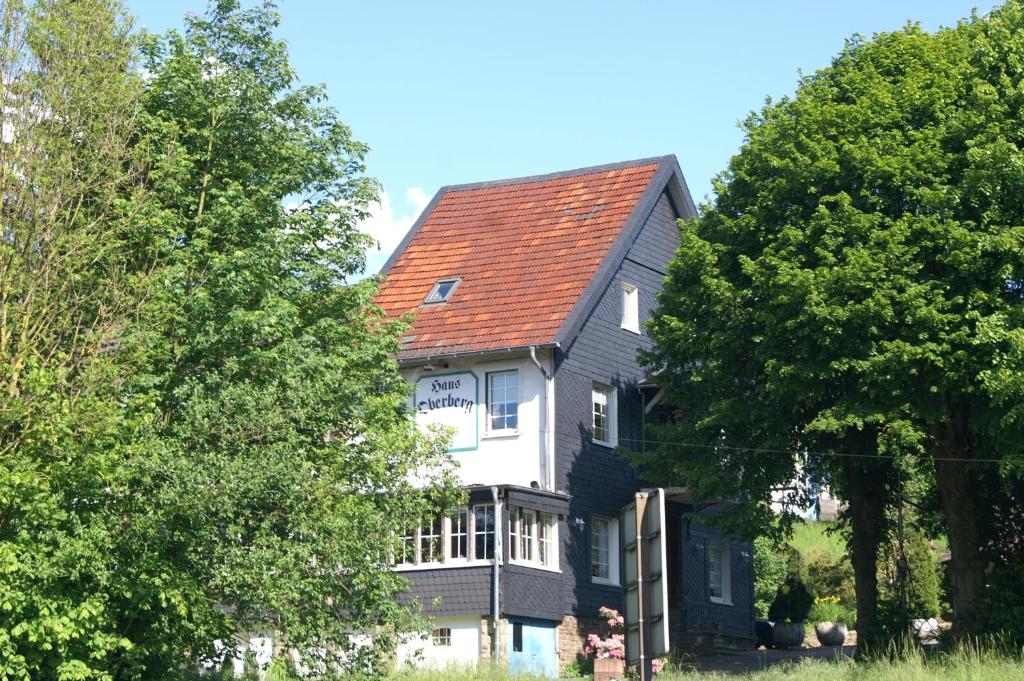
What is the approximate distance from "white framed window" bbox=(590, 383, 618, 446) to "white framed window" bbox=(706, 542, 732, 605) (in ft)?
18.3

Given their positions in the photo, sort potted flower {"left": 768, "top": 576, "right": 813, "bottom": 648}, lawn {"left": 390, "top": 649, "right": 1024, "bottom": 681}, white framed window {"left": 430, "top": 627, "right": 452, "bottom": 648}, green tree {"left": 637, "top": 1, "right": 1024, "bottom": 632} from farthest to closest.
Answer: potted flower {"left": 768, "top": 576, "right": 813, "bottom": 648}, white framed window {"left": 430, "top": 627, "right": 452, "bottom": 648}, green tree {"left": 637, "top": 1, "right": 1024, "bottom": 632}, lawn {"left": 390, "top": 649, "right": 1024, "bottom": 681}

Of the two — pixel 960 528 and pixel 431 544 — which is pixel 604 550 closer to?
pixel 431 544

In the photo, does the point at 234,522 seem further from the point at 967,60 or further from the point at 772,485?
the point at 967,60

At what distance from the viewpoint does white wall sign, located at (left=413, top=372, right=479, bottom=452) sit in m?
37.1

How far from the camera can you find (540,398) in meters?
36.7

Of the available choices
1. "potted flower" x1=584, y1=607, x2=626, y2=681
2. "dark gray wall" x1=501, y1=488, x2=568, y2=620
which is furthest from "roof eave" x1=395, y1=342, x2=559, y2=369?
"potted flower" x1=584, y1=607, x2=626, y2=681

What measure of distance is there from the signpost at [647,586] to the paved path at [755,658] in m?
23.5

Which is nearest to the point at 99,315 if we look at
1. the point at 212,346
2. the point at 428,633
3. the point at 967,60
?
the point at 212,346

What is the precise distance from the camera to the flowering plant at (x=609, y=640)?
110 ft

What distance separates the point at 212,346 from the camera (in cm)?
2280

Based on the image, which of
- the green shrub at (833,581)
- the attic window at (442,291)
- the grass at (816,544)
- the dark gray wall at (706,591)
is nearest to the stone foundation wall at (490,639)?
the dark gray wall at (706,591)

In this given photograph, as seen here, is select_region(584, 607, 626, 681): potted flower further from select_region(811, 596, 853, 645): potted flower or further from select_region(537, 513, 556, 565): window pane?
select_region(811, 596, 853, 645): potted flower

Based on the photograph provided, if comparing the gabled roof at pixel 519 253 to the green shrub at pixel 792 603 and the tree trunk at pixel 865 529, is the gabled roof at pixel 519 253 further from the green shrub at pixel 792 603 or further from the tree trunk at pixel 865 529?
the green shrub at pixel 792 603

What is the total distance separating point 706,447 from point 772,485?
171 cm
